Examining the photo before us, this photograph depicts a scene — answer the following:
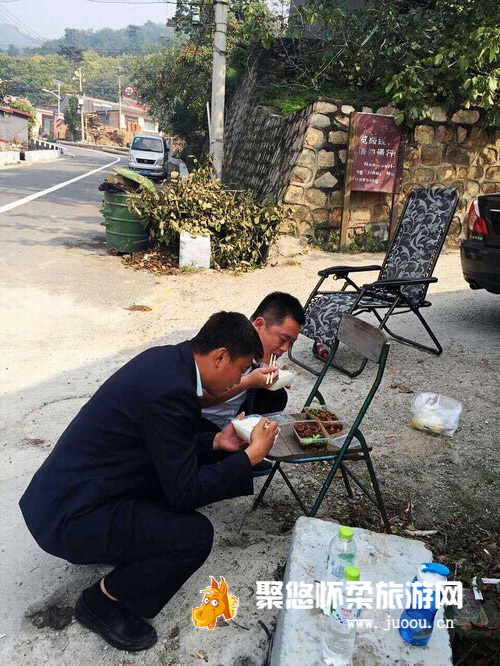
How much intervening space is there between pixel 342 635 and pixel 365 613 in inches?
11.9

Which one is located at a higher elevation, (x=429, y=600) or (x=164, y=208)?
(x=164, y=208)

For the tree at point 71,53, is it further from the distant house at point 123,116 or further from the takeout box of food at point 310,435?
the takeout box of food at point 310,435

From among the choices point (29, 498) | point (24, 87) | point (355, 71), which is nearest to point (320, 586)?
point (29, 498)

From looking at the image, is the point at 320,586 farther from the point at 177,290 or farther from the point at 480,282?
the point at 177,290

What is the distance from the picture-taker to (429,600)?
2061mm

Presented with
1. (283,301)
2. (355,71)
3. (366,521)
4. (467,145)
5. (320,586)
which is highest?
(355,71)

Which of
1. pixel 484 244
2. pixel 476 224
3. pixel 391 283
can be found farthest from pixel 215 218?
pixel 391 283

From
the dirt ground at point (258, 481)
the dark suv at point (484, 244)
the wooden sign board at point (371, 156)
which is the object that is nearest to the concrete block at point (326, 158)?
the wooden sign board at point (371, 156)

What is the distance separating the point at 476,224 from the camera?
5.62 metres

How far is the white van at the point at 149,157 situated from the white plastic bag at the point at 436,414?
23.4 meters

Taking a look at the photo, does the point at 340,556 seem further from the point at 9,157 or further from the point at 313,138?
the point at 9,157

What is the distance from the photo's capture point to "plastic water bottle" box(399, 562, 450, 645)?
2061mm

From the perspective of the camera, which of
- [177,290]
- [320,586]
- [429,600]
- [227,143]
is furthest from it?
[227,143]

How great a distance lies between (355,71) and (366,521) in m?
9.65
